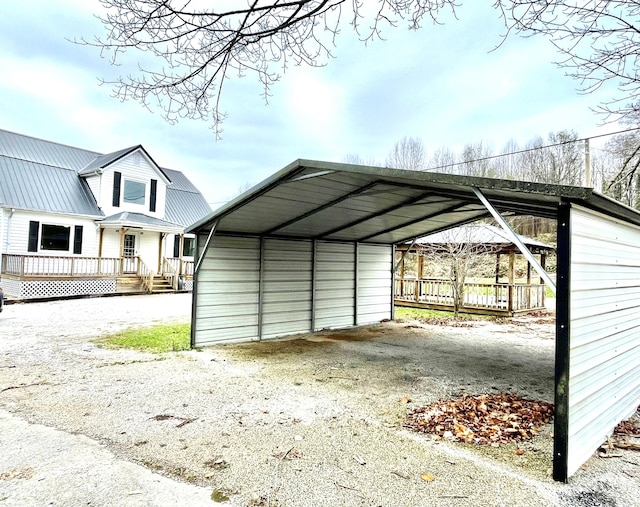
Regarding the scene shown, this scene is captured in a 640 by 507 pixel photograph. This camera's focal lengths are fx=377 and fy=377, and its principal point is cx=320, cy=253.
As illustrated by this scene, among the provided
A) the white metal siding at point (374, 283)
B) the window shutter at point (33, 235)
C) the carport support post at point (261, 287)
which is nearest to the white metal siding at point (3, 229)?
the window shutter at point (33, 235)

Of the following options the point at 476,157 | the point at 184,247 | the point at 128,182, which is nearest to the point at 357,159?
the point at 476,157

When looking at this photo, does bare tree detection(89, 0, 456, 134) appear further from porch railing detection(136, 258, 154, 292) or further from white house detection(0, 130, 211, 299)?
porch railing detection(136, 258, 154, 292)

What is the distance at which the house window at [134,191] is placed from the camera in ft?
59.2

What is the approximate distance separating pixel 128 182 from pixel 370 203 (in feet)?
50.3

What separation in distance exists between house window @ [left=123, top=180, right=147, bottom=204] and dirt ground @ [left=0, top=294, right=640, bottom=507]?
12.2m

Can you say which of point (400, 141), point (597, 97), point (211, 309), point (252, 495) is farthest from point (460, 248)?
point (400, 141)

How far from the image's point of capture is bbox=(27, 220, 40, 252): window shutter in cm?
1474

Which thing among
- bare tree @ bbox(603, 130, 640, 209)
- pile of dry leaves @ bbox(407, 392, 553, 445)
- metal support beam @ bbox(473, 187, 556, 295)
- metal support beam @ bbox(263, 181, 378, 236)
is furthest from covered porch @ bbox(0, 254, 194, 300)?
bare tree @ bbox(603, 130, 640, 209)

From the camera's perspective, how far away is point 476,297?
14039 millimetres

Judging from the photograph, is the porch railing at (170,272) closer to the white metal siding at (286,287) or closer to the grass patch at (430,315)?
the grass patch at (430,315)

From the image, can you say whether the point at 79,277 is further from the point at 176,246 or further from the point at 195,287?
the point at 195,287

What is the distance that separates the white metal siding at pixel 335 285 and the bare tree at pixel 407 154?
24.0m

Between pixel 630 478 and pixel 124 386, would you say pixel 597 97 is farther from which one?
pixel 124 386

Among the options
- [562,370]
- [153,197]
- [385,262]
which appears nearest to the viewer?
[562,370]
